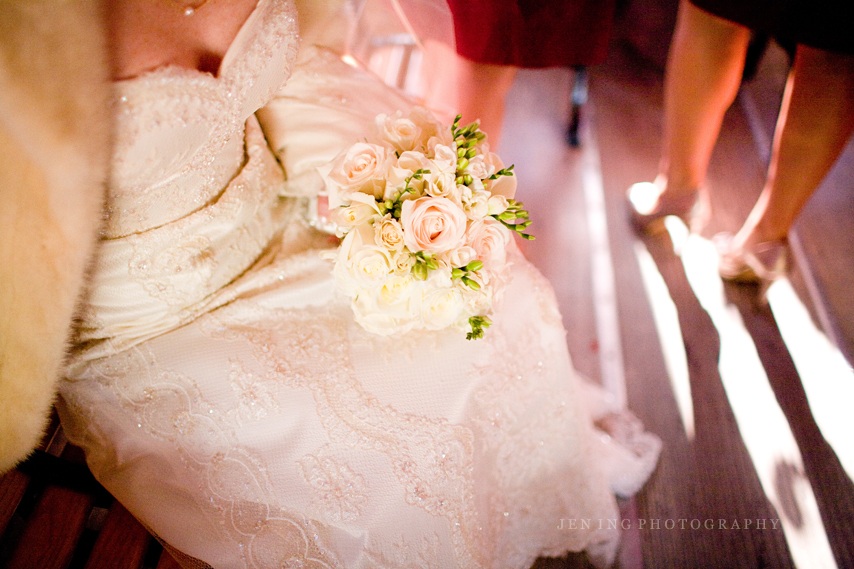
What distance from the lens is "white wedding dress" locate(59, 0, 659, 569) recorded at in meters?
0.71

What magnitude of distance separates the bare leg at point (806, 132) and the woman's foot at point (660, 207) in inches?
8.7

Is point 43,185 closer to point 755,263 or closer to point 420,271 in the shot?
point 420,271

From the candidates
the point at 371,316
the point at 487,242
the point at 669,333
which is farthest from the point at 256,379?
the point at 669,333

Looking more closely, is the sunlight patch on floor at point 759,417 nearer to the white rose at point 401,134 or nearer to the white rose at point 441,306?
the white rose at point 441,306

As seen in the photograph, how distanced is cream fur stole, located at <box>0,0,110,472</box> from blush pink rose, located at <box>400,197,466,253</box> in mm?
421

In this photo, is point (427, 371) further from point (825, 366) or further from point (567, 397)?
point (825, 366)

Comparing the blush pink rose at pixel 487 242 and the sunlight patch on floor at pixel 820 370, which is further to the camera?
the sunlight patch on floor at pixel 820 370

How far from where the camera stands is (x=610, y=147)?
2078 mm

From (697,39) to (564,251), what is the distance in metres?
0.81

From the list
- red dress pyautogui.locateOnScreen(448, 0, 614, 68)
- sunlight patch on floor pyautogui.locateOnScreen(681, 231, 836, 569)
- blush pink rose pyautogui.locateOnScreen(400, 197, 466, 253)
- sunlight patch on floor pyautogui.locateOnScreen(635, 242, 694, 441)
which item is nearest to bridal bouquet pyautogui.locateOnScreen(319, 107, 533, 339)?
blush pink rose pyautogui.locateOnScreen(400, 197, 466, 253)

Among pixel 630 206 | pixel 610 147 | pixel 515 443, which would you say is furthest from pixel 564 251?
pixel 515 443

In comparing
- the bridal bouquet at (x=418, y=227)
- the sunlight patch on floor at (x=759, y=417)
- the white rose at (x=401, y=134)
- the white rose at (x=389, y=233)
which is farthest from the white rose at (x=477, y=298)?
the sunlight patch on floor at (x=759, y=417)

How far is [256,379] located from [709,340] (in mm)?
1499

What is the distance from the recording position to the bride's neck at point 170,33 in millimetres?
611
